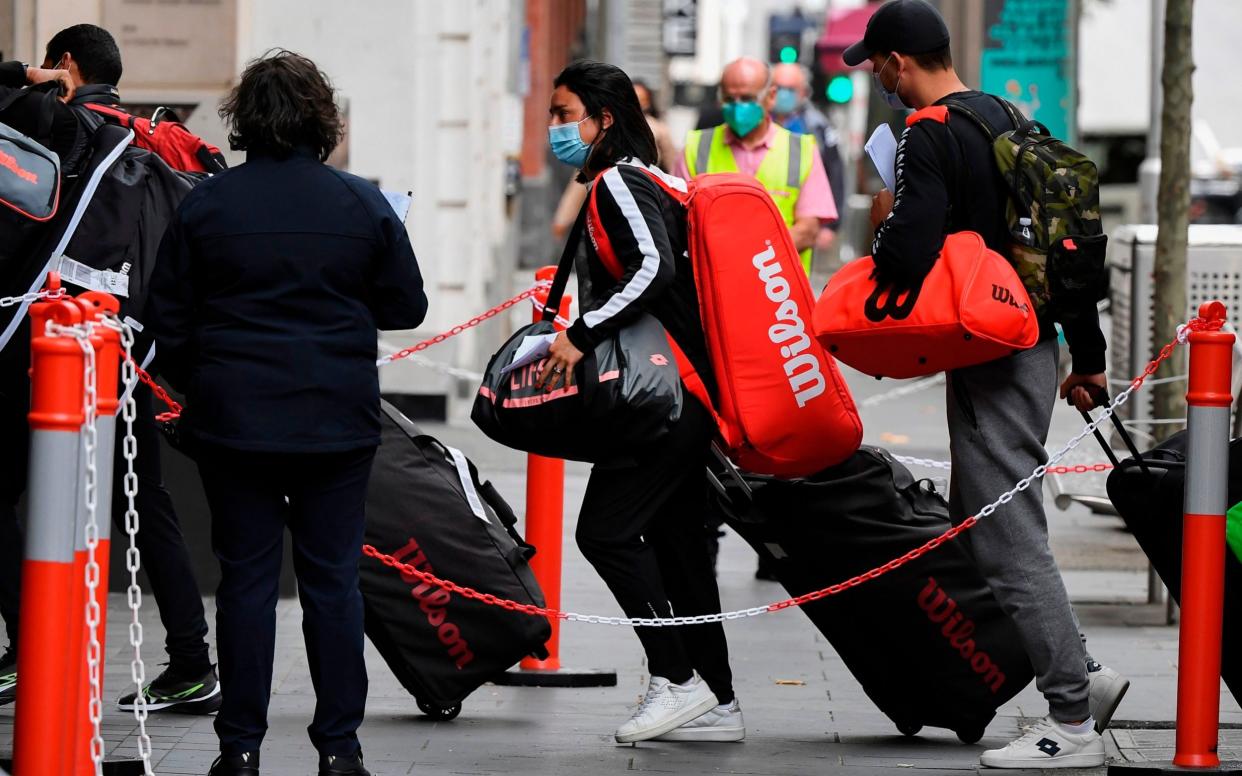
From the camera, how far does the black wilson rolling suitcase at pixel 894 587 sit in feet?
17.8

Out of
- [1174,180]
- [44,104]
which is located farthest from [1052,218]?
[1174,180]

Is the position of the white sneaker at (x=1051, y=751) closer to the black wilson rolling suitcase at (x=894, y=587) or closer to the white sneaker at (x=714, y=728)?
the black wilson rolling suitcase at (x=894, y=587)

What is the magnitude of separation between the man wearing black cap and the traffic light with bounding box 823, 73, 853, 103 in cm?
2473

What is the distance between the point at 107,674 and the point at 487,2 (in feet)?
31.7

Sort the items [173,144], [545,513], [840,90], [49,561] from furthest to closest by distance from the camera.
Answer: [840,90] → [545,513] → [173,144] → [49,561]

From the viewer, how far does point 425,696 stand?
18.4ft

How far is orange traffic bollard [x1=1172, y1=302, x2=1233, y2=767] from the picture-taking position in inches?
193

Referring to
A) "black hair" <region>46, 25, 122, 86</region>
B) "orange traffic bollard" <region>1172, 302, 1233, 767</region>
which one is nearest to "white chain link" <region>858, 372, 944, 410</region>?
"orange traffic bollard" <region>1172, 302, 1233, 767</region>

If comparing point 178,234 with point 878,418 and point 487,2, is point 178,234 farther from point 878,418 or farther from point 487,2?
point 487,2

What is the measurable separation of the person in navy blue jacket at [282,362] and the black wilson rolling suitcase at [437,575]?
0.72m

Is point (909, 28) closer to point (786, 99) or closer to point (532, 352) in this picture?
point (532, 352)

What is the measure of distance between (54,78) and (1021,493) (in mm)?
2862

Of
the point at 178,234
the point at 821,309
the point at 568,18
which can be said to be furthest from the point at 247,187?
the point at 568,18

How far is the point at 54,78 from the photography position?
561 cm
